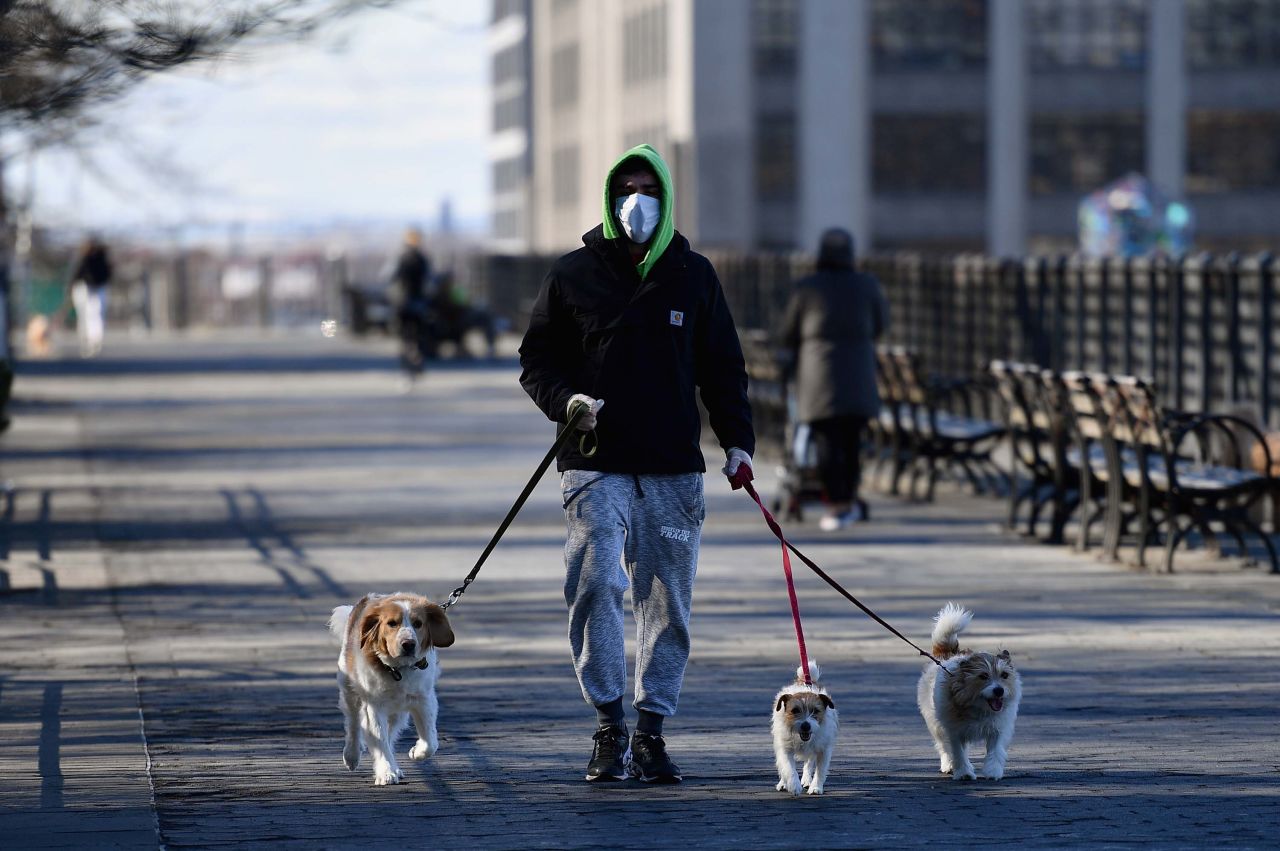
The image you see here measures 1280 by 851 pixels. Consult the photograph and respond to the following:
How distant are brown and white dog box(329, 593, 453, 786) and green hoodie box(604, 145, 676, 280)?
1276 millimetres

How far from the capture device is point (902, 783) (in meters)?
7.92

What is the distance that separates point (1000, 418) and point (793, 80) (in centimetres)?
5699

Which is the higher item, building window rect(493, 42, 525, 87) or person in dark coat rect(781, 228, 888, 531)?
building window rect(493, 42, 525, 87)

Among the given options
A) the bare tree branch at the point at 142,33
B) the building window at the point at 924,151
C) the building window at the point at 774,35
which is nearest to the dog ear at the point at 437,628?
the bare tree branch at the point at 142,33

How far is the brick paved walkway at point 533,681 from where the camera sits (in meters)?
7.36

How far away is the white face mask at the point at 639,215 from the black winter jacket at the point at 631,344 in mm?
99

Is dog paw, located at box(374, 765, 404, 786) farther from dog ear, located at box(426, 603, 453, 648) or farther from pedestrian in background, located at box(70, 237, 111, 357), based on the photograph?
pedestrian in background, located at box(70, 237, 111, 357)

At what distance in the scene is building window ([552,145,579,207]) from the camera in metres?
99.5

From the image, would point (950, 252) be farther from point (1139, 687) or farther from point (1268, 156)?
point (1139, 687)

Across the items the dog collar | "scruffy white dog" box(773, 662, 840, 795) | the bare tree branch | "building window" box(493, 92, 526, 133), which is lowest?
"scruffy white dog" box(773, 662, 840, 795)

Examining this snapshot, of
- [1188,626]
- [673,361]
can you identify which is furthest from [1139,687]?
[673,361]

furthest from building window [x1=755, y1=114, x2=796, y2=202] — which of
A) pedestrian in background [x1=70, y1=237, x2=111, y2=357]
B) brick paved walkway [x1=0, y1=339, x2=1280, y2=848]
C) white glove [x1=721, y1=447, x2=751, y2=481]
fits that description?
white glove [x1=721, y1=447, x2=751, y2=481]

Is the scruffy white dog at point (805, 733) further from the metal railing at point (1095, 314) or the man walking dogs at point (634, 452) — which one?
the metal railing at point (1095, 314)

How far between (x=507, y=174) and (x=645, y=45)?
5311 centimetres
